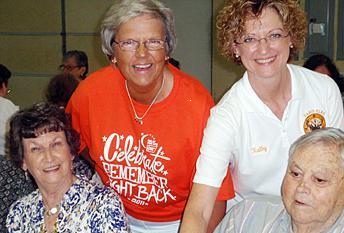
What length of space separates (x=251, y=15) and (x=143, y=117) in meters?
0.55

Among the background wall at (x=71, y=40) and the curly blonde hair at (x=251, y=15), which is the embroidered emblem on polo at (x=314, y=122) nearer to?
the curly blonde hair at (x=251, y=15)

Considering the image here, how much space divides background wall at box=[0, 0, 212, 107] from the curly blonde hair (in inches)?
175

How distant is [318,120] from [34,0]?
19.2 feet

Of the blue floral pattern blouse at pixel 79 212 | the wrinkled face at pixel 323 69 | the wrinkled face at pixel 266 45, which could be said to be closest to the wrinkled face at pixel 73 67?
the wrinkled face at pixel 323 69

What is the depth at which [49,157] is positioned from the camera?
78.6 inches

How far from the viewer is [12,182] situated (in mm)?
2223

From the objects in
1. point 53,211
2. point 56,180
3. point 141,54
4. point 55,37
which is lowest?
point 53,211

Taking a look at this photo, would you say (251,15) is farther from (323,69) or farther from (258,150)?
(323,69)

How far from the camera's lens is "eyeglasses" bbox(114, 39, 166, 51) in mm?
1875

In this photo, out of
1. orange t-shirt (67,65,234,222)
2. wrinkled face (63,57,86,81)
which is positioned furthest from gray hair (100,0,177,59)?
wrinkled face (63,57,86,81)

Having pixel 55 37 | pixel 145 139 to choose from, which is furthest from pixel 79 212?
pixel 55 37


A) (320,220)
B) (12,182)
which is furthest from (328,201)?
(12,182)

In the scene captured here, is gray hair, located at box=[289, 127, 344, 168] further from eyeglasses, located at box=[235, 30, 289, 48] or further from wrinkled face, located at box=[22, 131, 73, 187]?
wrinkled face, located at box=[22, 131, 73, 187]

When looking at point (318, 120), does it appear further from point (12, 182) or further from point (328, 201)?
point (12, 182)
